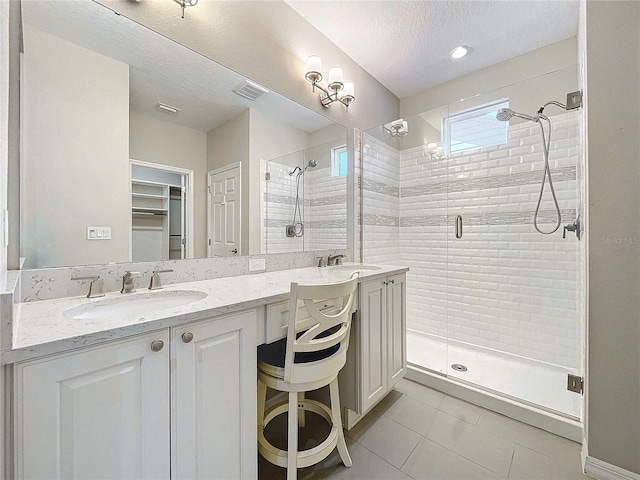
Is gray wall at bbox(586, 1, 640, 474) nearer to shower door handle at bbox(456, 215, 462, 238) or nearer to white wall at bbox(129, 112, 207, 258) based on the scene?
shower door handle at bbox(456, 215, 462, 238)

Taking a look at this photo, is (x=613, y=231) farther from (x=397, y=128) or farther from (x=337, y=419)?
(x=397, y=128)

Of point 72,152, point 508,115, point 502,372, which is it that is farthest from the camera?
point 508,115

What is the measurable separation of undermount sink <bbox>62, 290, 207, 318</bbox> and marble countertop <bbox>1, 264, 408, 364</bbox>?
19 millimetres

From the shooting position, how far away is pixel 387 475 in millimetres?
1329

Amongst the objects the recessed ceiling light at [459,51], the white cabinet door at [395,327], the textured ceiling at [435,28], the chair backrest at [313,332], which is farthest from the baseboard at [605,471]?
the recessed ceiling light at [459,51]

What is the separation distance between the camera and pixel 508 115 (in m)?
2.30

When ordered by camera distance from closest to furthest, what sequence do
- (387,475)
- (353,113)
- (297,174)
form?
1. (387,475)
2. (297,174)
3. (353,113)

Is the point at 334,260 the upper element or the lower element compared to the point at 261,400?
upper

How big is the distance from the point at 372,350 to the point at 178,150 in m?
1.55

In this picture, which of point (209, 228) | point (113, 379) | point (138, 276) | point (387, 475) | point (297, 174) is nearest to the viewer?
point (113, 379)

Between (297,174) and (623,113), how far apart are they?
172cm

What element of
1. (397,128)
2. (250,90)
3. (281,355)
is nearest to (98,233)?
(281,355)

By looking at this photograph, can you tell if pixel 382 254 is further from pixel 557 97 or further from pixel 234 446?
pixel 234 446

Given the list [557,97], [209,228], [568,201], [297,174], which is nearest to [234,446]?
[209,228]
